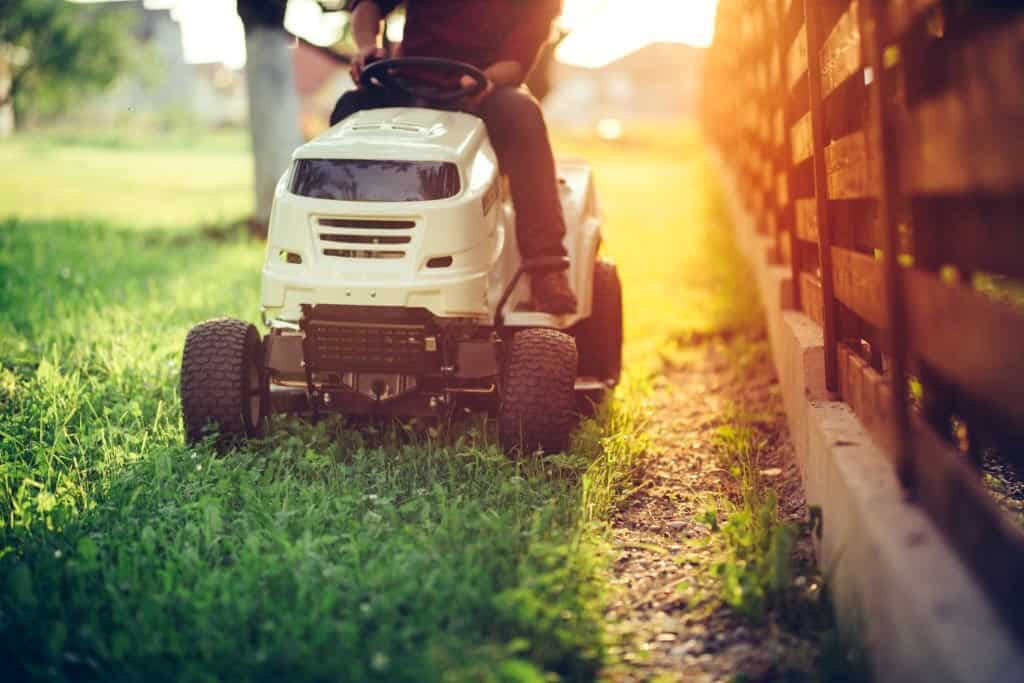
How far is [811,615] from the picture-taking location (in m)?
2.87

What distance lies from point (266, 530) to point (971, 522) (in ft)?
6.34

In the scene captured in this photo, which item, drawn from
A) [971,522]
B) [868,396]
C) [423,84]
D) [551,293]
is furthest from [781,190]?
[971,522]

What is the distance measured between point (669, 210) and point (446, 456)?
33.9ft

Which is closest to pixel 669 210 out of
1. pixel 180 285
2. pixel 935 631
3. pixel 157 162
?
pixel 180 285

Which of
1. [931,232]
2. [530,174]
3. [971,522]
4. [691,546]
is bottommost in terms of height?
[691,546]

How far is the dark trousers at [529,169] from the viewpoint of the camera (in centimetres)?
422

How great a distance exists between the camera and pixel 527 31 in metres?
4.44

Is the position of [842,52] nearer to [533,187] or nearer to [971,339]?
[533,187]

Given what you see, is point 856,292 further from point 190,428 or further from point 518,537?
point 190,428

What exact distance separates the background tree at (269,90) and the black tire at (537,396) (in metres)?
6.75

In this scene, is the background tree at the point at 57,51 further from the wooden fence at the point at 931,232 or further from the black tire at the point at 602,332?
the wooden fence at the point at 931,232

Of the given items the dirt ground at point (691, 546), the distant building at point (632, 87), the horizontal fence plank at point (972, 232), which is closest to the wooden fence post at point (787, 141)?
the dirt ground at point (691, 546)

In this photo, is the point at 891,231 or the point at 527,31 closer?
the point at 891,231

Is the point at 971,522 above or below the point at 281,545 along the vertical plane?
above
